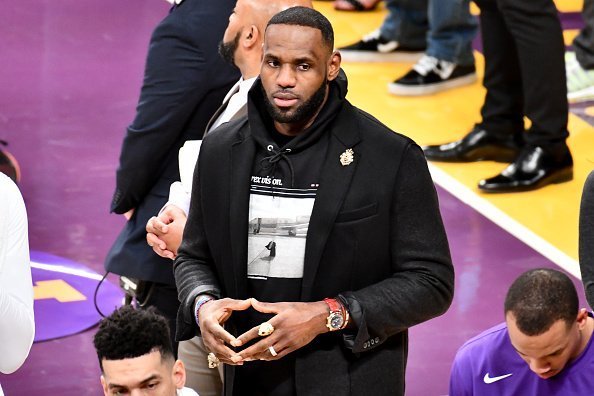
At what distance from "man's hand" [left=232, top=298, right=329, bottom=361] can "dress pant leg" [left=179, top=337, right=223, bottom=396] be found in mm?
992

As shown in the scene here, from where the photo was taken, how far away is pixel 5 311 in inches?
148

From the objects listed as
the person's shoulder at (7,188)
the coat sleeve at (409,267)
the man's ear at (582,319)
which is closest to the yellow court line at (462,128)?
the man's ear at (582,319)

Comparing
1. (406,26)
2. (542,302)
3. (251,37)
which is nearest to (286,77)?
(251,37)

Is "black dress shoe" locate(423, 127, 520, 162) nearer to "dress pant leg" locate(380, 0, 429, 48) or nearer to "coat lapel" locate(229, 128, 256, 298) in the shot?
"dress pant leg" locate(380, 0, 429, 48)

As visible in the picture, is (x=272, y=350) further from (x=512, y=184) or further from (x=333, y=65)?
(x=512, y=184)

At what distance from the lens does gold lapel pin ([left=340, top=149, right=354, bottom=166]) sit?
3848 millimetres

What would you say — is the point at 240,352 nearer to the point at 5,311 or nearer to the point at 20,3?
the point at 5,311

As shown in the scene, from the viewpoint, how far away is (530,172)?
288 inches

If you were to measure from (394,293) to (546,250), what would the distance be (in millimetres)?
3132

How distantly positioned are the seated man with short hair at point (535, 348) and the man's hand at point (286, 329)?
0.71 meters

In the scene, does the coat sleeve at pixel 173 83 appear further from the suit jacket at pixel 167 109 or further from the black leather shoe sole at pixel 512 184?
the black leather shoe sole at pixel 512 184

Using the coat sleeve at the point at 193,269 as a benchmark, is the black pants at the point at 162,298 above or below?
below

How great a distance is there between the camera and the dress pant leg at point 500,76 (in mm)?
7445

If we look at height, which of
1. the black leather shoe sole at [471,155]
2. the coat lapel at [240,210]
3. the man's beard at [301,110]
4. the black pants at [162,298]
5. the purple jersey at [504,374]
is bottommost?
the black leather shoe sole at [471,155]
